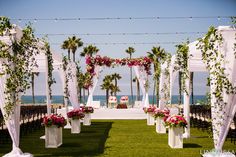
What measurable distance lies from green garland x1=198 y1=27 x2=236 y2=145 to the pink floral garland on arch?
606 inches

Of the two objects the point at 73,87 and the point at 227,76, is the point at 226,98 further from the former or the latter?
the point at 73,87

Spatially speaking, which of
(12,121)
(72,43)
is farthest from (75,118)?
(72,43)

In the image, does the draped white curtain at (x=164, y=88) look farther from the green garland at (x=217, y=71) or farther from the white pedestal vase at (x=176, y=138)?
the green garland at (x=217, y=71)

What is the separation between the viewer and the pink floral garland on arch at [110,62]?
76.2 ft

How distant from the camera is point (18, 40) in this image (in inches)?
370

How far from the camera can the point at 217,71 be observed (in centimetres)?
786

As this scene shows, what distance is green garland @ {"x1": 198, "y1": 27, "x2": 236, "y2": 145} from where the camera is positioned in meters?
7.66

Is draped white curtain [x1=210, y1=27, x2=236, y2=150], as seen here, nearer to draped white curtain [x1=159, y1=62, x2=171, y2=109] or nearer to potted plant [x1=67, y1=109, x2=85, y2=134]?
potted plant [x1=67, y1=109, x2=85, y2=134]

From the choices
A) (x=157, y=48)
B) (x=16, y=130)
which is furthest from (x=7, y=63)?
(x=157, y=48)

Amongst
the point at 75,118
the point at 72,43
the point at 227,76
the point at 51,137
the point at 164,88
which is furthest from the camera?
the point at 72,43

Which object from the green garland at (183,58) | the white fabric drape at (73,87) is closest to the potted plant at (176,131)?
the green garland at (183,58)

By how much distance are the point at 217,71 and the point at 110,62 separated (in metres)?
15.9

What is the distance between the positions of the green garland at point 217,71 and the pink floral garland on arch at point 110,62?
15382 mm

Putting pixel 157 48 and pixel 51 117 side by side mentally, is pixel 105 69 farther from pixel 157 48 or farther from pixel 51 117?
pixel 157 48
